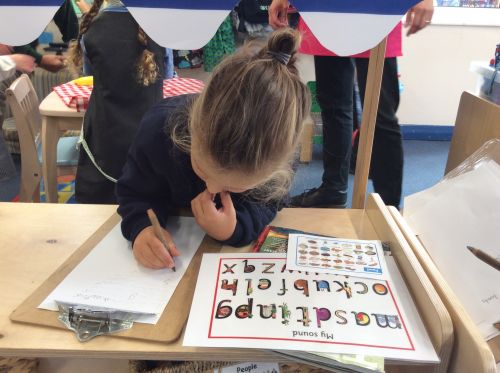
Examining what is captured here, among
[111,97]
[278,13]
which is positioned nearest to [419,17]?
[278,13]

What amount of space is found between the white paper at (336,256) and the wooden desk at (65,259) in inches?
1.5

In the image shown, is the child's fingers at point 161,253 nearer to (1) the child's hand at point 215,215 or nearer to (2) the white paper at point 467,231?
(1) the child's hand at point 215,215

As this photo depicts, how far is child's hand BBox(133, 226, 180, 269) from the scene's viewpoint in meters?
0.65

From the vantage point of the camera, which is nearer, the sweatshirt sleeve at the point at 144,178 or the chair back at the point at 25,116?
the sweatshirt sleeve at the point at 144,178

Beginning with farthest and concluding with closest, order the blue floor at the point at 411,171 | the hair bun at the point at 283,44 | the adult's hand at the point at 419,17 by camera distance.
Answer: the blue floor at the point at 411,171 < the adult's hand at the point at 419,17 < the hair bun at the point at 283,44

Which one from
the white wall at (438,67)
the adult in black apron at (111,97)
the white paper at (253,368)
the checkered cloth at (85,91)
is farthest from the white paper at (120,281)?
the white wall at (438,67)

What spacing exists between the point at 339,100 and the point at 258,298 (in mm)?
907

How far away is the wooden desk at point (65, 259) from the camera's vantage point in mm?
511

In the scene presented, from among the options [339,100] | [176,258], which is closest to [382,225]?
[176,258]

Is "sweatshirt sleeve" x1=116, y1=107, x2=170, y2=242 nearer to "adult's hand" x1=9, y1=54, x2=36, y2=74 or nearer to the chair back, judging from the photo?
the chair back

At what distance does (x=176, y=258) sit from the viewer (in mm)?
690

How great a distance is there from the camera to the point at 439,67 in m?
2.72

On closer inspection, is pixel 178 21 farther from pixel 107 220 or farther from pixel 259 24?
pixel 259 24

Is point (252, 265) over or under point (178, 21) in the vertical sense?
under
